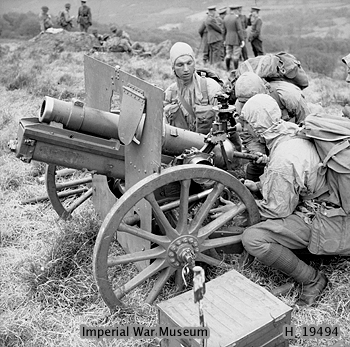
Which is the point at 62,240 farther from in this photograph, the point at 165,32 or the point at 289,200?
the point at 165,32

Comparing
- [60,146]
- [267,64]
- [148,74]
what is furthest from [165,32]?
[60,146]

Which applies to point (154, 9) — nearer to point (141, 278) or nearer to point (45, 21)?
point (45, 21)

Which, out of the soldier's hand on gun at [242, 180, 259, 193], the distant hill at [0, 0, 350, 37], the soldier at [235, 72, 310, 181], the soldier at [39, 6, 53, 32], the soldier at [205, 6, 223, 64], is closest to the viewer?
the soldier's hand on gun at [242, 180, 259, 193]

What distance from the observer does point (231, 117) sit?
4223 millimetres

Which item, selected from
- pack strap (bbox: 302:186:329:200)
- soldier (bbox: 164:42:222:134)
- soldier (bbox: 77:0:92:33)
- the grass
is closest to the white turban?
soldier (bbox: 164:42:222:134)

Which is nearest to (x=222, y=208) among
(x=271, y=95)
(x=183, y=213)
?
(x=183, y=213)

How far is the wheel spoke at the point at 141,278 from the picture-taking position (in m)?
3.73

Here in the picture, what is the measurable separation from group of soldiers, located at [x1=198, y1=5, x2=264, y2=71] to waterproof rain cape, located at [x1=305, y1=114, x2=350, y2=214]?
1185 centimetres

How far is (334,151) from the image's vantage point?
11.8 ft

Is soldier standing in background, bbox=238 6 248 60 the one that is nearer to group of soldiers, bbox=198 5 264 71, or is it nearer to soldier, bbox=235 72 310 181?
group of soldiers, bbox=198 5 264 71

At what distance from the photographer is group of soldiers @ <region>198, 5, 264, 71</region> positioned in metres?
15.4

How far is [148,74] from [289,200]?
10.1 meters

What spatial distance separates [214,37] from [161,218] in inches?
543

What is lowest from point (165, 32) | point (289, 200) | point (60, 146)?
point (165, 32)
